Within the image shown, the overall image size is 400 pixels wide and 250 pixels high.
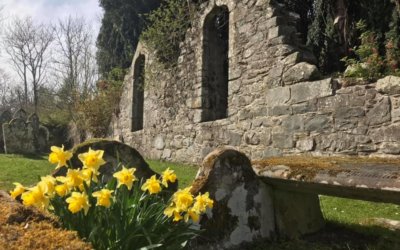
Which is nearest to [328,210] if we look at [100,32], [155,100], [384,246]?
[384,246]

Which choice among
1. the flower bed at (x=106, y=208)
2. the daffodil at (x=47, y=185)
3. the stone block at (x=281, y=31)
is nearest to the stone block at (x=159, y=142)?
the stone block at (x=281, y=31)

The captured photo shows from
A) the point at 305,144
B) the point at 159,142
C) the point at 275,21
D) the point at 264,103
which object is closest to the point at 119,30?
the point at 159,142

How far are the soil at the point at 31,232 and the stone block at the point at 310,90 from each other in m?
4.97

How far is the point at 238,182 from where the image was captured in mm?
3113

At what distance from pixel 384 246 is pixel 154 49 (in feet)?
29.6

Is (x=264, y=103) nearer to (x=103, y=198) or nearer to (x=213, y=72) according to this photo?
(x=213, y=72)

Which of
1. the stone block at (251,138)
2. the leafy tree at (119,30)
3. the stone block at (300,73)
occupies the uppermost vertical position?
the leafy tree at (119,30)

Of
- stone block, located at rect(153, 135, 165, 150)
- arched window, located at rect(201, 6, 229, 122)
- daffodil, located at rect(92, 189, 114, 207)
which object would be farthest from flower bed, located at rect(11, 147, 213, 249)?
stone block, located at rect(153, 135, 165, 150)

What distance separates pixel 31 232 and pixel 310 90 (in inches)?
208

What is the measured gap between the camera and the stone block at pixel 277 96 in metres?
6.79

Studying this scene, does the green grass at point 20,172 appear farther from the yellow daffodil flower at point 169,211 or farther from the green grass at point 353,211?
the yellow daffodil flower at point 169,211

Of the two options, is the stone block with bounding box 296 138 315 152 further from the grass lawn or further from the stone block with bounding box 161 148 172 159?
the stone block with bounding box 161 148 172 159

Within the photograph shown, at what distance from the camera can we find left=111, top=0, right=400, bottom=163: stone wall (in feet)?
18.5

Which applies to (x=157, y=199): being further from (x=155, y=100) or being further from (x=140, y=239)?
(x=155, y=100)
